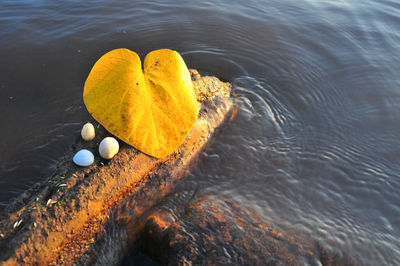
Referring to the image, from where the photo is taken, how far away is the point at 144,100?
2746 millimetres

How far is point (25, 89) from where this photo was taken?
3988 millimetres

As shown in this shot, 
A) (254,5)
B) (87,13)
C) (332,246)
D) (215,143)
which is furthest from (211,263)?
(254,5)

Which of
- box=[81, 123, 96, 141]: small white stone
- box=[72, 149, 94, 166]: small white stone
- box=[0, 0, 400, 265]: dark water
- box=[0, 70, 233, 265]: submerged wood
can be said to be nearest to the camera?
box=[0, 70, 233, 265]: submerged wood

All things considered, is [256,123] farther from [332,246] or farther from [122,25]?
[122,25]

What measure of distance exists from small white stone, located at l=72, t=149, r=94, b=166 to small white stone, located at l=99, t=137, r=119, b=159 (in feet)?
0.34

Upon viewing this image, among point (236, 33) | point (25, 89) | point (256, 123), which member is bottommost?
point (25, 89)

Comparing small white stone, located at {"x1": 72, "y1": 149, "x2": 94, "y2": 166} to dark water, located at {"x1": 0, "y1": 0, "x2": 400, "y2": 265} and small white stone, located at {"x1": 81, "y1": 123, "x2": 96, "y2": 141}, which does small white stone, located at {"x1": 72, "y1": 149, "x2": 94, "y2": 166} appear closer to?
small white stone, located at {"x1": 81, "y1": 123, "x2": 96, "y2": 141}

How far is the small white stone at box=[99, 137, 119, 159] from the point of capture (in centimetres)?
241

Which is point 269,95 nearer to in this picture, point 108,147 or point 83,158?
point 108,147

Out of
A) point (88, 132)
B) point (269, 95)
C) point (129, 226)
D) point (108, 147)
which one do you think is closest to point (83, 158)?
point (108, 147)

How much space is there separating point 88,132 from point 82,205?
2.30 feet

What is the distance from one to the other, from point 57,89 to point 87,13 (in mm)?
2407

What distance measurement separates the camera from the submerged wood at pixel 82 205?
6.38 ft

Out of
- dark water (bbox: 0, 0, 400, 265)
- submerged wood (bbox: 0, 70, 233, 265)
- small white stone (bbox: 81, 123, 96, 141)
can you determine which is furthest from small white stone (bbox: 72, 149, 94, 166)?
dark water (bbox: 0, 0, 400, 265)
